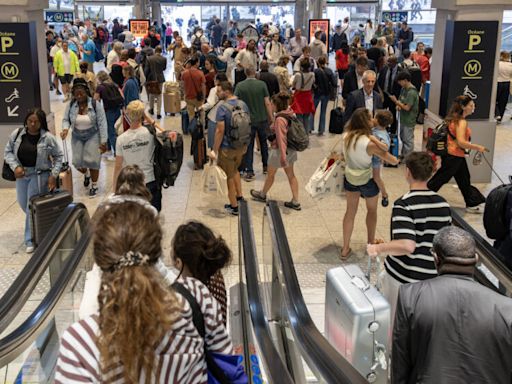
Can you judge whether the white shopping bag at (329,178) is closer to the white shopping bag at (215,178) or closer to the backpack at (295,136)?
the backpack at (295,136)

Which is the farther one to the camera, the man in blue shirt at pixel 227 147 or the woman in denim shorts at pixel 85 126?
the woman in denim shorts at pixel 85 126

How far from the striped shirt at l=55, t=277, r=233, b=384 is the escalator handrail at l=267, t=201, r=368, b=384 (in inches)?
29.8

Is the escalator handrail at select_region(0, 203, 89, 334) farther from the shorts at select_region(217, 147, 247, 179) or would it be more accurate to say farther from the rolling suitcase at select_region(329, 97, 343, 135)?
the rolling suitcase at select_region(329, 97, 343, 135)

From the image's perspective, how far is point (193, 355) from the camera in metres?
2.32

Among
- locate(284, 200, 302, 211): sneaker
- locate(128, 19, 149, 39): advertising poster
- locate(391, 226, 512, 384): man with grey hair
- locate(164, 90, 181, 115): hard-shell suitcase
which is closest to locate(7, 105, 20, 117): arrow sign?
locate(284, 200, 302, 211): sneaker

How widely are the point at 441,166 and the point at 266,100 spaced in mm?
2568

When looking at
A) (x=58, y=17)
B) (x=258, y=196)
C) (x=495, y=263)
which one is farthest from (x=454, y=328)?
(x=58, y=17)

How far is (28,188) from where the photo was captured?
728 cm

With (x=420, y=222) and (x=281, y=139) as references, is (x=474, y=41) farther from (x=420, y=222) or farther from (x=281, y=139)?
(x=420, y=222)

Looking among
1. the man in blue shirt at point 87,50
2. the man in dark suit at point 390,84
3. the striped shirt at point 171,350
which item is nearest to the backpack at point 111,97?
the man in dark suit at point 390,84

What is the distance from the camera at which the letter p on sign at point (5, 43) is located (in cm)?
897

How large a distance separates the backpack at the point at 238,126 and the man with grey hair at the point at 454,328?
474 cm

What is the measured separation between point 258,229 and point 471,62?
390 centimetres

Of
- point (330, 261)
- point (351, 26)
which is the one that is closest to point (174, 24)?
point (351, 26)
